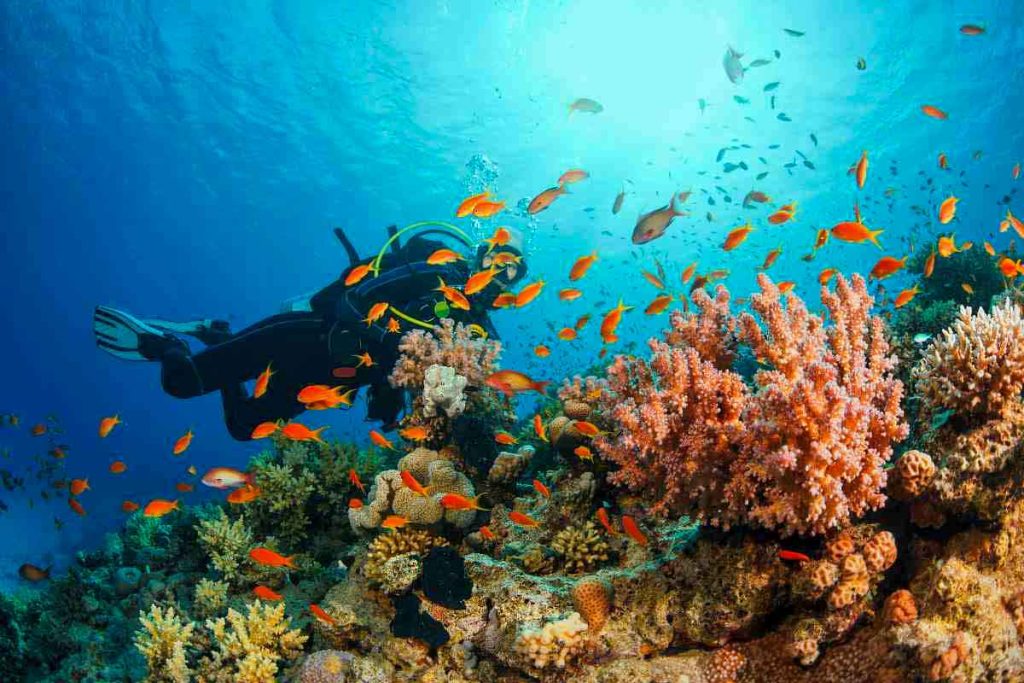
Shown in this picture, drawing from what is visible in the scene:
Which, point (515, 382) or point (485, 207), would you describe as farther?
point (485, 207)

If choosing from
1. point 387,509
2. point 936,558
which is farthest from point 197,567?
point 936,558

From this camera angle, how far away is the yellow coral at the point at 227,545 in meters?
5.07

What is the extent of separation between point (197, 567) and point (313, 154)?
37579 millimetres

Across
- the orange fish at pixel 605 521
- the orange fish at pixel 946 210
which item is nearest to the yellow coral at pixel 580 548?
the orange fish at pixel 605 521

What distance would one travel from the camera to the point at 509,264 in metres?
6.73

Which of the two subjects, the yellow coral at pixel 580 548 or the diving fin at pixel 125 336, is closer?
the yellow coral at pixel 580 548

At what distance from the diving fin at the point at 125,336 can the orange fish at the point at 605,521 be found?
818 centimetres

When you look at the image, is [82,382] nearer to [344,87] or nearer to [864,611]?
[344,87]

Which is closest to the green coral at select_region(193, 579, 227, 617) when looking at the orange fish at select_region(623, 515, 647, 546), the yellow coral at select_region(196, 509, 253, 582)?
the yellow coral at select_region(196, 509, 253, 582)

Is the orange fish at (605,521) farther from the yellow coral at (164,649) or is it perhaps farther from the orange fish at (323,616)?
the yellow coral at (164,649)

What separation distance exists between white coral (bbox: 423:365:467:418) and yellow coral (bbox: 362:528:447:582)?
53.5 inches

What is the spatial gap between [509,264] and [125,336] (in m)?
6.90

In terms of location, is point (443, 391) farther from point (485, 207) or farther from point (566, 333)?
point (566, 333)

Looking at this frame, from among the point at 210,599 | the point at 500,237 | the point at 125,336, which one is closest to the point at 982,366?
the point at 500,237
